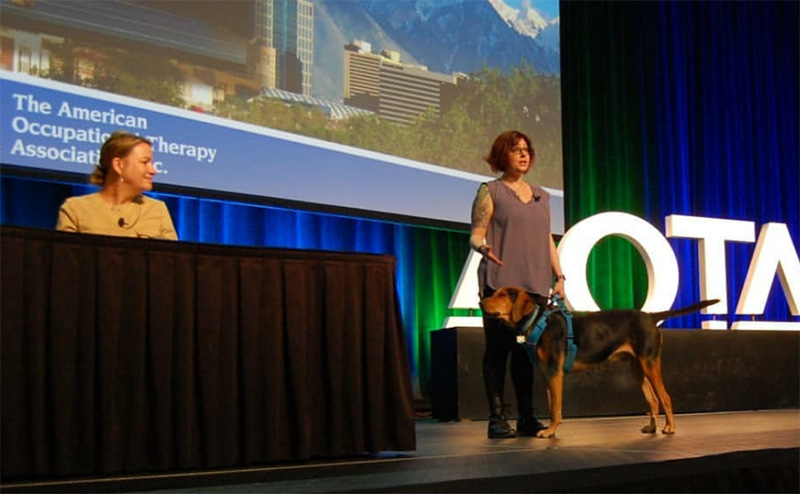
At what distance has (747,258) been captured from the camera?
9016 millimetres

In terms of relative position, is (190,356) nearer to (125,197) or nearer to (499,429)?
(125,197)

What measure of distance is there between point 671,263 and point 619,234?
43 cm

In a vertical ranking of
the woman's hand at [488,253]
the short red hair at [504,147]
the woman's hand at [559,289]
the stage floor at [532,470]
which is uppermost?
the short red hair at [504,147]

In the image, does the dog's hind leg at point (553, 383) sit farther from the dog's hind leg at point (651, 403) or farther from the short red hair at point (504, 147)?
the short red hair at point (504, 147)

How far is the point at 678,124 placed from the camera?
335 inches

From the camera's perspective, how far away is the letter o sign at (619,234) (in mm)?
6184

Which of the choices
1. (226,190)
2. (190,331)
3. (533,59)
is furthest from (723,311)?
(190,331)

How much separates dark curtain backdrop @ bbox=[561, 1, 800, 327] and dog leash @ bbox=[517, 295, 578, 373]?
13.0 feet

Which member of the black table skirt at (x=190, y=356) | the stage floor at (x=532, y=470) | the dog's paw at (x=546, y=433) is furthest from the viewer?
the dog's paw at (x=546, y=433)

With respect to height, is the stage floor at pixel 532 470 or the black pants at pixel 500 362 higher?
the black pants at pixel 500 362

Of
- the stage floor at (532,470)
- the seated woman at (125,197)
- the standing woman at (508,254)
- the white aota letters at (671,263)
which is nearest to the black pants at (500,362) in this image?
the standing woman at (508,254)

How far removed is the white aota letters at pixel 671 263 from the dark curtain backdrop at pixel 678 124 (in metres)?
1.30

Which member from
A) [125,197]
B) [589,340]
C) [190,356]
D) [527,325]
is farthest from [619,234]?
[190,356]

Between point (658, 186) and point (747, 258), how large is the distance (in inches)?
54.0
